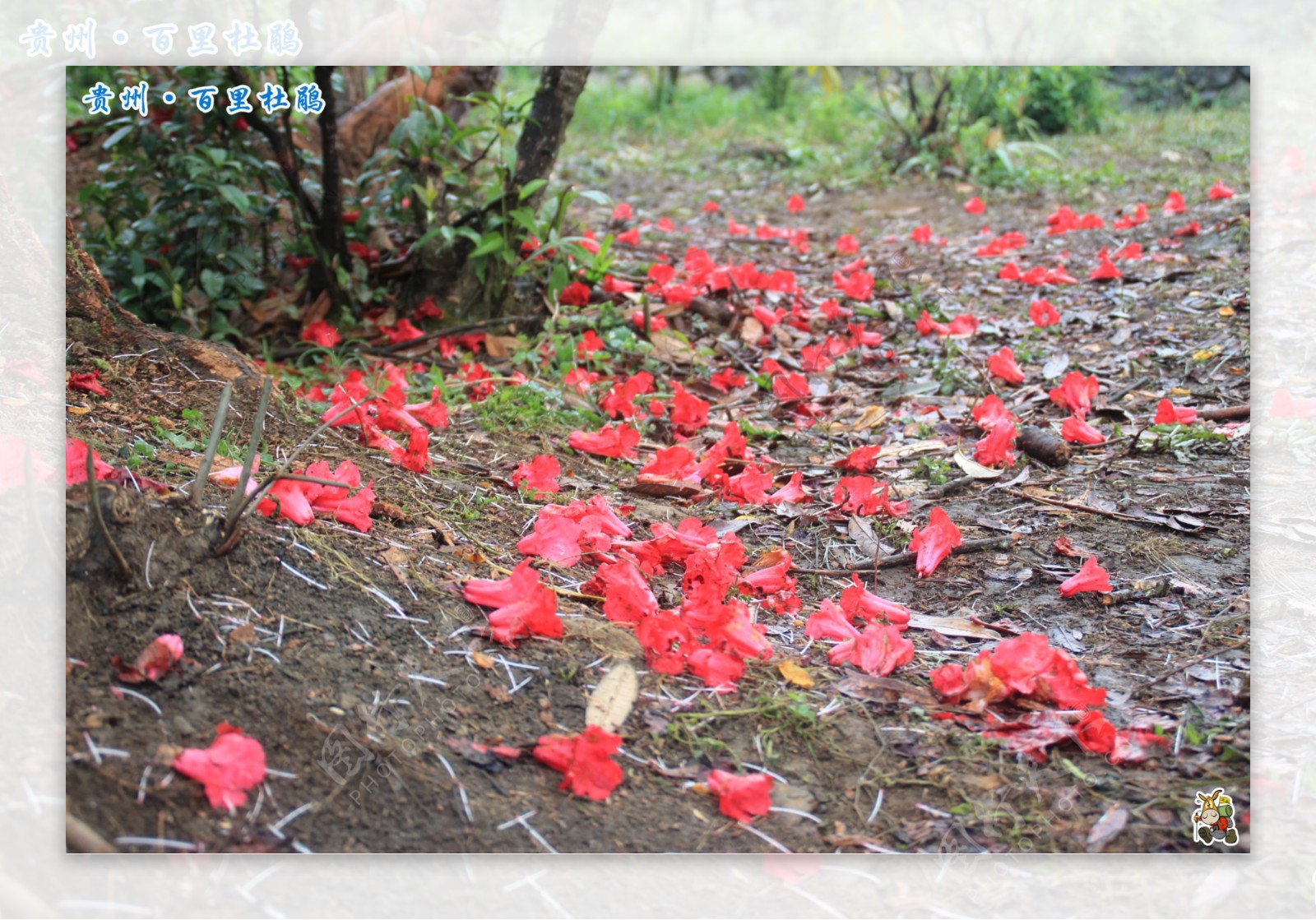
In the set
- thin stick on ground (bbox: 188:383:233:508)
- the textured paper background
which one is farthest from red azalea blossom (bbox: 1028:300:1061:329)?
thin stick on ground (bbox: 188:383:233:508)

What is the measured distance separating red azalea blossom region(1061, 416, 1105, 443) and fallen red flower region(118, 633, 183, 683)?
207 centimetres

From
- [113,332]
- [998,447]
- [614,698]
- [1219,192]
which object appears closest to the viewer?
[614,698]

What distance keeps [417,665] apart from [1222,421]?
84.0 inches

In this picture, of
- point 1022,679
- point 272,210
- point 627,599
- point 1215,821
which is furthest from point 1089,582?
point 272,210

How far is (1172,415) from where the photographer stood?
2465mm

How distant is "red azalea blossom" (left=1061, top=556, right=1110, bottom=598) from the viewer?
181cm

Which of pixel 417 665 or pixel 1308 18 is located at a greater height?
pixel 1308 18

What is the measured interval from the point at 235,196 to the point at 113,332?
3.25 feet

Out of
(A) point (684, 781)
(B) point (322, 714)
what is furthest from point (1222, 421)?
(B) point (322, 714)

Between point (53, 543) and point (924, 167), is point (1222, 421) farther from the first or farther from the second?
point (924, 167)

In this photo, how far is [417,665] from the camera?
1.41 metres

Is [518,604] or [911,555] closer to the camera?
[518,604]

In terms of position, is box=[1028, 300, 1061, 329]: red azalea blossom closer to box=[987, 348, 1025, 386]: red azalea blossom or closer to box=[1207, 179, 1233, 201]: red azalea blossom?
box=[987, 348, 1025, 386]: red azalea blossom

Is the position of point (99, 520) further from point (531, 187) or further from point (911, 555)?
point (531, 187)
